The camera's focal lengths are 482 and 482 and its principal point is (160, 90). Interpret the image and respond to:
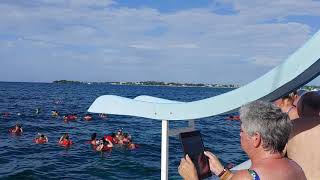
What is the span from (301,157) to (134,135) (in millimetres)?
27746

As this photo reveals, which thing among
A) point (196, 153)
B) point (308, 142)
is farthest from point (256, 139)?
A: point (308, 142)

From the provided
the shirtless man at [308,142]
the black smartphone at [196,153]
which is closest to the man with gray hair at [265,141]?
the black smartphone at [196,153]

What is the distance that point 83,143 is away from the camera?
2580 cm

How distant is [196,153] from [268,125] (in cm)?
102

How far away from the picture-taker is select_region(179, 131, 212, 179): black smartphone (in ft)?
11.8

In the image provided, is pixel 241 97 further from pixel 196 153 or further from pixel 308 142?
pixel 308 142

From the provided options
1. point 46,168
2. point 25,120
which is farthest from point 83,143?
point 25,120

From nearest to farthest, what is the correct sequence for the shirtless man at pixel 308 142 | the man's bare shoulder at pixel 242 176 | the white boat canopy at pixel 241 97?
the man's bare shoulder at pixel 242 176 < the white boat canopy at pixel 241 97 < the shirtless man at pixel 308 142

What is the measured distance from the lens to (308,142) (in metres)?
3.86

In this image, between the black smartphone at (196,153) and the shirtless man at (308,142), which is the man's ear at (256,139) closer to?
the black smartphone at (196,153)

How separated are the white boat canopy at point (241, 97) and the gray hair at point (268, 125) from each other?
1.70 ft

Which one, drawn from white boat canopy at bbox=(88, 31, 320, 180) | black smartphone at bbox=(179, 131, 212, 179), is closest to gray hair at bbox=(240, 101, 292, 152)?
white boat canopy at bbox=(88, 31, 320, 180)

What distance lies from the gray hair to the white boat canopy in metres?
0.52

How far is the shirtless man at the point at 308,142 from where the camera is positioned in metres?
3.86
